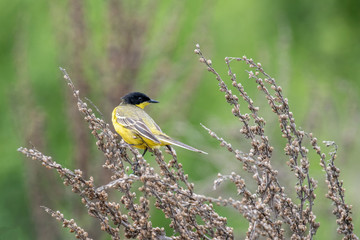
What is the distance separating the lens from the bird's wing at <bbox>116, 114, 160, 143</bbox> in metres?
5.07

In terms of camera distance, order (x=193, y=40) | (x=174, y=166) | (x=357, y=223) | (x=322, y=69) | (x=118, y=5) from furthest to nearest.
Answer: (x=322, y=69)
(x=357, y=223)
(x=193, y=40)
(x=118, y=5)
(x=174, y=166)

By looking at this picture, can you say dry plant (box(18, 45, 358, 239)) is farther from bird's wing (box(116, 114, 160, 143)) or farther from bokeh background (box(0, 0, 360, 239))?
bokeh background (box(0, 0, 360, 239))

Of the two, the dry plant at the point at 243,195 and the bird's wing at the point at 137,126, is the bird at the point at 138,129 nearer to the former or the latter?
the bird's wing at the point at 137,126

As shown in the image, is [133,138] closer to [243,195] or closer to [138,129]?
[138,129]

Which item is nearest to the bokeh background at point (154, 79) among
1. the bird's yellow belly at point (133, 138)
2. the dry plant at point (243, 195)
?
the bird's yellow belly at point (133, 138)

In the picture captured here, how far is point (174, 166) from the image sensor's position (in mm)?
3922

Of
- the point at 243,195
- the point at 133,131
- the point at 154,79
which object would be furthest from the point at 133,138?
the point at 154,79

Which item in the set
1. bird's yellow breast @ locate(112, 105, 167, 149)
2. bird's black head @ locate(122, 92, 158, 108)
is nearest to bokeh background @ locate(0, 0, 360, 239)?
bird's black head @ locate(122, 92, 158, 108)

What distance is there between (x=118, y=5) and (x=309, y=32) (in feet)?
42.7

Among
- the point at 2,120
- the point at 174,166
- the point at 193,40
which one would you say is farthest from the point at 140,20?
the point at 2,120

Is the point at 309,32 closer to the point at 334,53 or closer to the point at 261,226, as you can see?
the point at 334,53

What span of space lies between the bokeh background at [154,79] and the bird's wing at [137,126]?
1.74 meters

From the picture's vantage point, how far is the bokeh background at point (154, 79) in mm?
8164

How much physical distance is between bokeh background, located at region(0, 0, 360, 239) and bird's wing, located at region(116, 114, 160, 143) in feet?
5.71
